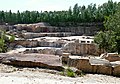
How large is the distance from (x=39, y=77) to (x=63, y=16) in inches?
2908

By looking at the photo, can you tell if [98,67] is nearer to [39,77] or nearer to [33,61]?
[33,61]

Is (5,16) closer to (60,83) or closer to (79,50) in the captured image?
(79,50)

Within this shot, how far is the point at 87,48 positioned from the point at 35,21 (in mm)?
43564

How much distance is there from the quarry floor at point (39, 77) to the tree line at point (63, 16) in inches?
2679

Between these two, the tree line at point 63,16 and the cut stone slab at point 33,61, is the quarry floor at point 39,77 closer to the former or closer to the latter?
the cut stone slab at point 33,61

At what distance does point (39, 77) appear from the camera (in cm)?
1177

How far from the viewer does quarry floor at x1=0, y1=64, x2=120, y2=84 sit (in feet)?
35.9

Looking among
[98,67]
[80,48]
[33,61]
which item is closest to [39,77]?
[33,61]

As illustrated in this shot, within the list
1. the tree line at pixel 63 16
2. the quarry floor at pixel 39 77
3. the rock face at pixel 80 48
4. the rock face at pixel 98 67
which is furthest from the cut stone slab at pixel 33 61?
the tree line at pixel 63 16

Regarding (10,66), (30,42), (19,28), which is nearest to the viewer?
(10,66)

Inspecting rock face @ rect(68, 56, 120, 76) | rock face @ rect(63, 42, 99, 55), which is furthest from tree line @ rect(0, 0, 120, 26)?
rock face @ rect(68, 56, 120, 76)

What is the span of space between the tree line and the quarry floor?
68040mm

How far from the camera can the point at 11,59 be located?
13891mm

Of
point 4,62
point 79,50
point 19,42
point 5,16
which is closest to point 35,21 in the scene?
point 5,16
